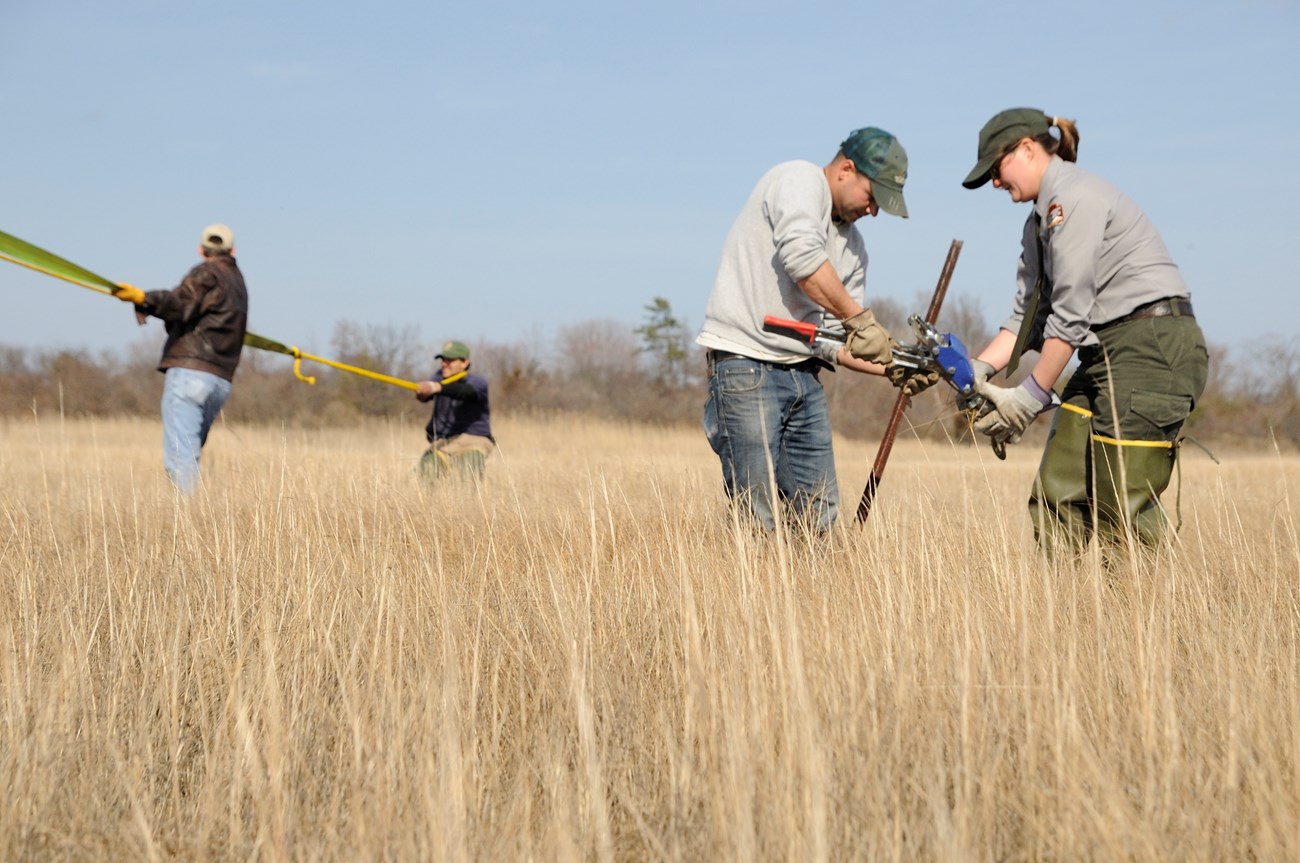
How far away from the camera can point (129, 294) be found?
717 cm

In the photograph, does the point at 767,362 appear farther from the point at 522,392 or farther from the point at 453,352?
the point at 522,392

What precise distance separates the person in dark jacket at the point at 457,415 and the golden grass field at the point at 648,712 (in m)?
4.83

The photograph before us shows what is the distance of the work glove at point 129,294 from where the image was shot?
708cm

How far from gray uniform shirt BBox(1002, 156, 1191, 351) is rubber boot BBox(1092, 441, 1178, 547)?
43 cm

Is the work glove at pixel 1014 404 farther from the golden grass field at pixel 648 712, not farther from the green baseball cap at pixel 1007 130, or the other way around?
the green baseball cap at pixel 1007 130

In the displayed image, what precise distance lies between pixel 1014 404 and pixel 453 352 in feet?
21.1

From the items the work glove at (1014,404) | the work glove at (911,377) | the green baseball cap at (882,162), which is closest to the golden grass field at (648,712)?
the work glove at (1014,404)

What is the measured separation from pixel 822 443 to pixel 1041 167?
144cm

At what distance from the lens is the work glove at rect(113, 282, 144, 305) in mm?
7078

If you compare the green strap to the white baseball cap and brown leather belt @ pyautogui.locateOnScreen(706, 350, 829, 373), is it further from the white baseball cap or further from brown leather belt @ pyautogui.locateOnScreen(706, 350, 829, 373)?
the white baseball cap

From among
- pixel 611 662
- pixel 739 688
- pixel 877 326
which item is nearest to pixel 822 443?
pixel 877 326

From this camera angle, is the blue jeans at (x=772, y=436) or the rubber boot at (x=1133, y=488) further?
the blue jeans at (x=772, y=436)

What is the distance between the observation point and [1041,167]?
439cm

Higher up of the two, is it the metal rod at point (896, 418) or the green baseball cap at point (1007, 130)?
the green baseball cap at point (1007, 130)
